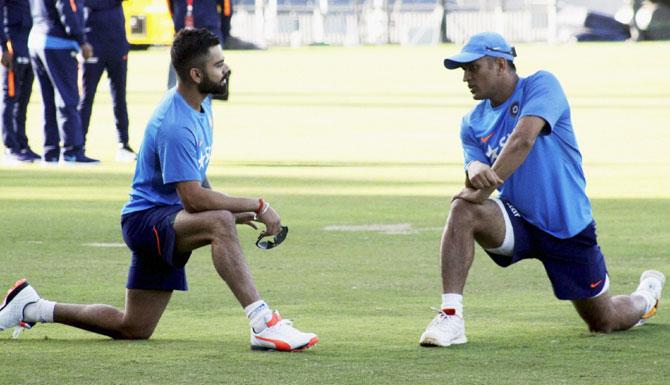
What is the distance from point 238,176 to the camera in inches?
629

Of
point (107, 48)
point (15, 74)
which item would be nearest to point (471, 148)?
point (107, 48)

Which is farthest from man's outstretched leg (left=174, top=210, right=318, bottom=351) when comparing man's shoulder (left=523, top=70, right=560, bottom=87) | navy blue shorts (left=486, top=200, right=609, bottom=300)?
man's shoulder (left=523, top=70, right=560, bottom=87)

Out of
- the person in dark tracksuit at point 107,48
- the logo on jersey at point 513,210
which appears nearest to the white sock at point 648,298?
the logo on jersey at point 513,210

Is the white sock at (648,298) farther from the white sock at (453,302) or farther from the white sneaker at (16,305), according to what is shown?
the white sneaker at (16,305)

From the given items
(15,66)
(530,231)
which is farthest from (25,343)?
(15,66)

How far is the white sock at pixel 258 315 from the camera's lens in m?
7.35

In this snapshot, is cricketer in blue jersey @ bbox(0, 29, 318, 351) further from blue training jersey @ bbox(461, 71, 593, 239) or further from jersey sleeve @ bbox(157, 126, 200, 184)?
blue training jersey @ bbox(461, 71, 593, 239)

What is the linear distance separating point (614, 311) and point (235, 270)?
1.89 meters

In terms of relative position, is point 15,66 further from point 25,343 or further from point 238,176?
point 25,343

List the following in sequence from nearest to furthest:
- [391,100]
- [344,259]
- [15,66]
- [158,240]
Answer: [158,240] < [344,259] < [15,66] < [391,100]

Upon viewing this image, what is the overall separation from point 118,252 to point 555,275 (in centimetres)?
407

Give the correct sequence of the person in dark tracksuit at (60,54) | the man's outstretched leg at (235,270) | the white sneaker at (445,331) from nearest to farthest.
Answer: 1. the man's outstretched leg at (235,270)
2. the white sneaker at (445,331)
3. the person in dark tracksuit at (60,54)

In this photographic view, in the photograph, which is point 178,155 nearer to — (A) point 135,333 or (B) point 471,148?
(A) point 135,333

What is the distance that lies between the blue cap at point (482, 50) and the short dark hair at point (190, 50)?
3.65 ft
